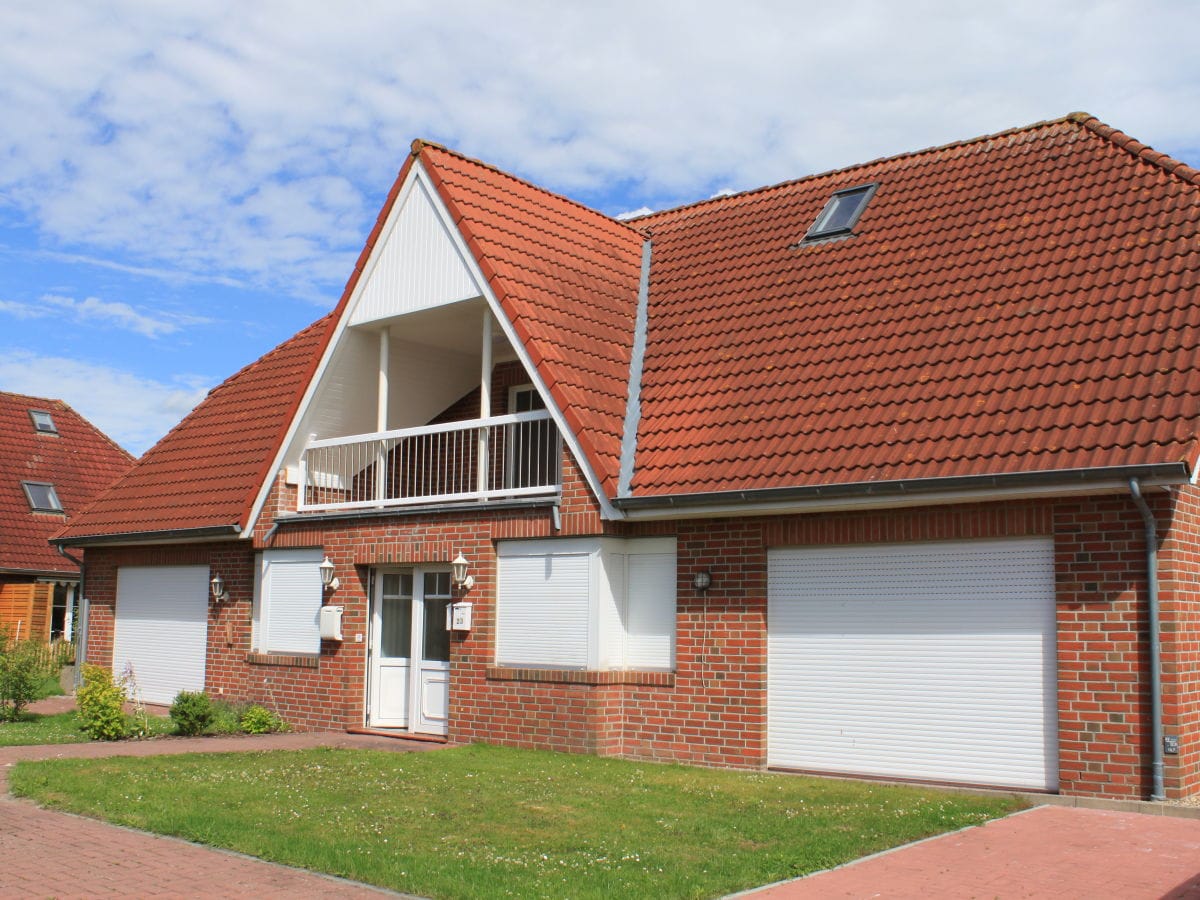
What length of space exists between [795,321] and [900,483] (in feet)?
11.8

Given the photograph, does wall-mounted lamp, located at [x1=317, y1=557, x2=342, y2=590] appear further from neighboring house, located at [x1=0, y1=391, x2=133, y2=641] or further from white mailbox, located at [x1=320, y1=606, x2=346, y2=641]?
neighboring house, located at [x1=0, y1=391, x2=133, y2=641]

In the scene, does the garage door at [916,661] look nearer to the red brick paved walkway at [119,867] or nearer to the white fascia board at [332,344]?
the red brick paved walkway at [119,867]

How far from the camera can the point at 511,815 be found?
30.8 ft

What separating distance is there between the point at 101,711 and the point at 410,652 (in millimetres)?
3727

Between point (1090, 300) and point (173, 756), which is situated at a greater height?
point (1090, 300)

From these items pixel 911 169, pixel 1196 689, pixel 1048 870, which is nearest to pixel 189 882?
pixel 1048 870

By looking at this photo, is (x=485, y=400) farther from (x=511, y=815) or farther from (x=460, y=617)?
(x=511, y=815)

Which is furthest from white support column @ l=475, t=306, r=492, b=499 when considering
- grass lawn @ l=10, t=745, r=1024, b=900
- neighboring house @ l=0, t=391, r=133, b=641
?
neighboring house @ l=0, t=391, r=133, b=641

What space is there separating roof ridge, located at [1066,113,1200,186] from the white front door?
9389 mm

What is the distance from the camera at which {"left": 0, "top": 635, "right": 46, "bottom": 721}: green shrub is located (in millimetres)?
16578

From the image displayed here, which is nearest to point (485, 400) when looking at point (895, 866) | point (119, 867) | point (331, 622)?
point (331, 622)

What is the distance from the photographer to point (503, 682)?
13.7 metres

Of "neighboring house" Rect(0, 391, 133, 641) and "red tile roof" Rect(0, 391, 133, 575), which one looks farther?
"red tile roof" Rect(0, 391, 133, 575)

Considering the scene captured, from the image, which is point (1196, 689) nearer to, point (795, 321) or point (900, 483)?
point (900, 483)
